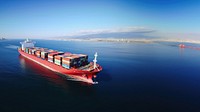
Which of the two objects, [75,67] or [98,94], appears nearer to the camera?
[98,94]

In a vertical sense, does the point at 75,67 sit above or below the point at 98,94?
above

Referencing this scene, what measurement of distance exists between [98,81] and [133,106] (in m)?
14.5

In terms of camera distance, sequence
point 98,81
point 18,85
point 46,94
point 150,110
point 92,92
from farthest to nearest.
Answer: point 98,81, point 18,85, point 92,92, point 46,94, point 150,110

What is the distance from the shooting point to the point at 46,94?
2894cm

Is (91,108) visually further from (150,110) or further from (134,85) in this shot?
(134,85)

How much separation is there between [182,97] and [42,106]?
28.4 meters

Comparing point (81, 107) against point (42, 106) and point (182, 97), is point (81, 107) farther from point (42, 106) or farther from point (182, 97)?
point (182, 97)

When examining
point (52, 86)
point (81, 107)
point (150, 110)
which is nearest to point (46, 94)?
point (52, 86)

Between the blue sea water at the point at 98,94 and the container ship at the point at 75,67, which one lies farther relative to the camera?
the container ship at the point at 75,67

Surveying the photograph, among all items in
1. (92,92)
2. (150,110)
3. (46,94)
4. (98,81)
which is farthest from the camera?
(98,81)

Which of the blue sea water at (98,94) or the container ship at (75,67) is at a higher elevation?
the container ship at (75,67)

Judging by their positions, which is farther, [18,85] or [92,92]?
[18,85]

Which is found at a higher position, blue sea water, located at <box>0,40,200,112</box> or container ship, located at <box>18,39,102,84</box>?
container ship, located at <box>18,39,102,84</box>

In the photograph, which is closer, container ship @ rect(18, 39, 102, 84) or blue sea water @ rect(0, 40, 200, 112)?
blue sea water @ rect(0, 40, 200, 112)
